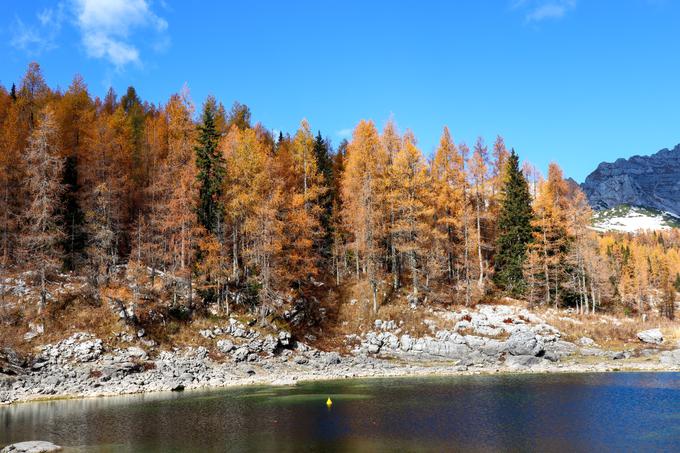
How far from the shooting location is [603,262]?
247ft

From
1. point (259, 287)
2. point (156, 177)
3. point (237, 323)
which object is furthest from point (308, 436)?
point (156, 177)

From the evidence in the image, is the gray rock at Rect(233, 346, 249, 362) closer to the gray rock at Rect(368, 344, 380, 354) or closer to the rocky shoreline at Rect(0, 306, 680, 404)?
the rocky shoreline at Rect(0, 306, 680, 404)

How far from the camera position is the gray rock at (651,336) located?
5697 cm

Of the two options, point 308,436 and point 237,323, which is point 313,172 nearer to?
point 237,323

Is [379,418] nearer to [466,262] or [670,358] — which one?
[466,262]

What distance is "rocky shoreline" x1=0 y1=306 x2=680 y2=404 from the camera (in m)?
41.5

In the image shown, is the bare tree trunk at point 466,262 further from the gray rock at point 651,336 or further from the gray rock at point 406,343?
the gray rock at point 651,336

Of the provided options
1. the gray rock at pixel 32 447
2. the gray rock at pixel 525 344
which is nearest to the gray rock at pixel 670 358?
the gray rock at pixel 525 344

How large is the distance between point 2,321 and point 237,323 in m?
22.3

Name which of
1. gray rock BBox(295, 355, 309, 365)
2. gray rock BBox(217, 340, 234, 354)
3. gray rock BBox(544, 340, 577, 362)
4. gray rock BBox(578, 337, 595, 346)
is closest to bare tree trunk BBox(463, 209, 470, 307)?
gray rock BBox(544, 340, 577, 362)

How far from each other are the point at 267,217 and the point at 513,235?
35.8m

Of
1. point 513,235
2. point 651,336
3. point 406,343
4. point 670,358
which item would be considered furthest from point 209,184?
point 651,336

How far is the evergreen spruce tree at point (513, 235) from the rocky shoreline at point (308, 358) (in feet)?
22.2

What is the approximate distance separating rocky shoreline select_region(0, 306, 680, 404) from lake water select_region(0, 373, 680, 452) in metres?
3.73
